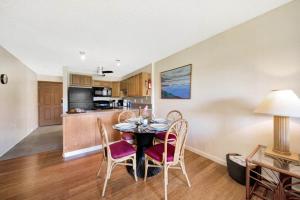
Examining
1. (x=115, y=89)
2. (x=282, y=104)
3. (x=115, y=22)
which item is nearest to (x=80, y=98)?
(x=115, y=89)

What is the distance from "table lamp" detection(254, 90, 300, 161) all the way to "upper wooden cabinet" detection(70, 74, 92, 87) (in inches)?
202

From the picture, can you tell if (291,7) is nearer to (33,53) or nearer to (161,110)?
(161,110)

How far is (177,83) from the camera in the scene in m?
3.31

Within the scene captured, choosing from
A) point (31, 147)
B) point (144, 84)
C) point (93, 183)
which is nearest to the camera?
Result: point (93, 183)

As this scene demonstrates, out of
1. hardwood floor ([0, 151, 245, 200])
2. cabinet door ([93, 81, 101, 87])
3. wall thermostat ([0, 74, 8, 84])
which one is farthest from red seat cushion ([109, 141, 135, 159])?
cabinet door ([93, 81, 101, 87])

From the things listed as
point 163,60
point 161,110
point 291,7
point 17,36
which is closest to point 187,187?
point 161,110

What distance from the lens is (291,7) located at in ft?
5.48

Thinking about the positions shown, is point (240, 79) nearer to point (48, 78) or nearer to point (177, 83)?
point (177, 83)

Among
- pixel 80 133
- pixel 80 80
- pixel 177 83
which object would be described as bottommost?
pixel 80 133

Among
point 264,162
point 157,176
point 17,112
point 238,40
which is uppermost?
point 238,40

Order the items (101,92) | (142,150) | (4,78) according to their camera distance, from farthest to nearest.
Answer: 1. (101,92)
2. (4,78)
3. (142,150)

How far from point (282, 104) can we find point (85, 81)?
17.4 ft

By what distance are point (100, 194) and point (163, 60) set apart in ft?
10.6

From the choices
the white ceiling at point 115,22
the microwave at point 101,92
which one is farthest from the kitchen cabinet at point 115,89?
the white ceiling at point 115,22
